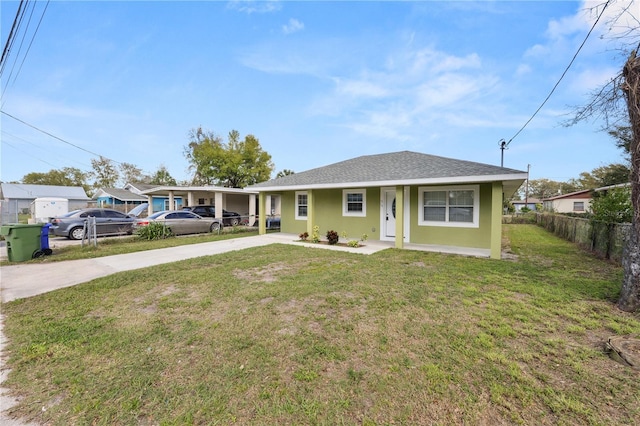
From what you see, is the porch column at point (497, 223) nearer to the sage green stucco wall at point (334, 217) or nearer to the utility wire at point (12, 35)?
the sage green stucco wall at point (334, 217)

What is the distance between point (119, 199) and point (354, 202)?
→ 3097 centimetres

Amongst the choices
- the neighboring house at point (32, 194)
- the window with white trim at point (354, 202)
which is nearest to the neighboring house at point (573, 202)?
the window with white trim at point (354, 202)

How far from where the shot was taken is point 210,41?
1205cm

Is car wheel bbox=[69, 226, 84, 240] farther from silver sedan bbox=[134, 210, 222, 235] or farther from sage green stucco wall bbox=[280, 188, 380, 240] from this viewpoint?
sage green stucco wall bbox=[280, 188, 380, 240]

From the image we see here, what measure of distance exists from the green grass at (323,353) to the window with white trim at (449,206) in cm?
399

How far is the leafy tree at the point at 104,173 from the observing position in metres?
46.8

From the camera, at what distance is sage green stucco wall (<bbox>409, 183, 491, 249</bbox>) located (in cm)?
900

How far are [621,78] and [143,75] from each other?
683 inches

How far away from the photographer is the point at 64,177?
47.9m

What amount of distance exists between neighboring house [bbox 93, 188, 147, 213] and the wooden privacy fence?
121 feet

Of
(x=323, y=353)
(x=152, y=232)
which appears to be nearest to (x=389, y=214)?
(x=323, y=353)

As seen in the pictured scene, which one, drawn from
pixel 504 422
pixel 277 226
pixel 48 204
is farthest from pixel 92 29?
pixel 48 204

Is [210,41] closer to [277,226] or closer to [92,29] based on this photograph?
[92,29]

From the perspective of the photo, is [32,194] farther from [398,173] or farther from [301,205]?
[398,173]
